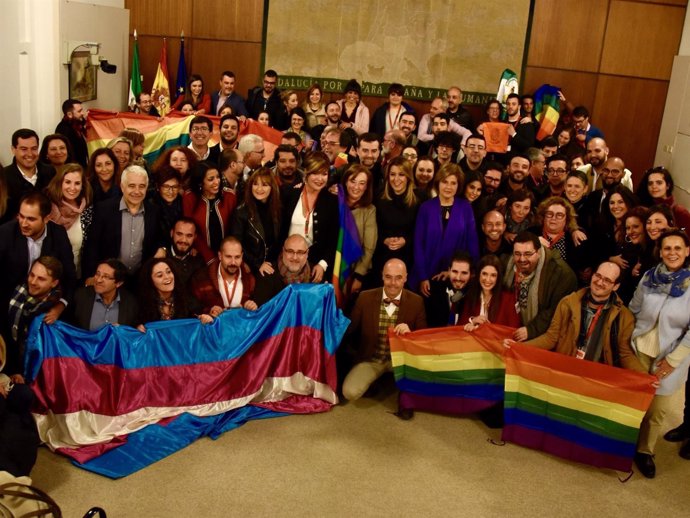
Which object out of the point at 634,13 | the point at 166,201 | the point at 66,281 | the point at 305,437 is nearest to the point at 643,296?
the point at 305,437

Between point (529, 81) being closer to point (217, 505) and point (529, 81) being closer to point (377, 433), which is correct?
point (377, 433)

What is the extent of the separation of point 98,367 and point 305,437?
1.30 meters

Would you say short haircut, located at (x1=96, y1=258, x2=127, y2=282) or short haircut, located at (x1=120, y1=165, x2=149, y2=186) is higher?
short haircut, located at (x1=120, y1=165, x2=149, y2=186)

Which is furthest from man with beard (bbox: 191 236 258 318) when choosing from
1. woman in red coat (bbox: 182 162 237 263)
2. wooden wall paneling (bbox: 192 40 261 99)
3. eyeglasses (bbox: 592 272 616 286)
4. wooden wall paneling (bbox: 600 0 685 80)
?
wooden wall paneling (bbox: 600 0 685 80)

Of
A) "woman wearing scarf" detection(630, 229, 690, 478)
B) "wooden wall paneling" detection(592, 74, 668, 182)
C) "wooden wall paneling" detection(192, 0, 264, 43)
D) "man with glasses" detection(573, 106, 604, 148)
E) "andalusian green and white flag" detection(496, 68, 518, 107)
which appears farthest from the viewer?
"wooden wall paneling" detection(592, 74, 668, 182)

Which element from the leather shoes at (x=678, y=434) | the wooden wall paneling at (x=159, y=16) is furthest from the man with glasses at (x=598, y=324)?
the wooden wall paneling at (x=159, y=16)

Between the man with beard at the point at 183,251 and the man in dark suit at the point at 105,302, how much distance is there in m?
0.35

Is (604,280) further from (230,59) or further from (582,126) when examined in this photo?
(230,59)

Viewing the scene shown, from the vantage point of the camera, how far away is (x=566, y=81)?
955 cm

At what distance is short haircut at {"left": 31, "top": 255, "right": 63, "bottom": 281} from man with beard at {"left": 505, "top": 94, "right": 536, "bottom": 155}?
15.9ft

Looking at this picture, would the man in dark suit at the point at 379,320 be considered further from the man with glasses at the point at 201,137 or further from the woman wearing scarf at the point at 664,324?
the man with glasses at the point at 201,137

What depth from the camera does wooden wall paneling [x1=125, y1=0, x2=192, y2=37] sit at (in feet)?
30.6

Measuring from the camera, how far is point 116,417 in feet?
13.9

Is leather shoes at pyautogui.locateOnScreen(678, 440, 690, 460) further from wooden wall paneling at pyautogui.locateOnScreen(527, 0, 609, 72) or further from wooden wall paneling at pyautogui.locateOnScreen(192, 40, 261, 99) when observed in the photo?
wooden wall paneling at pyautogui.locateOnScreen(192, 40, 261, 99)
